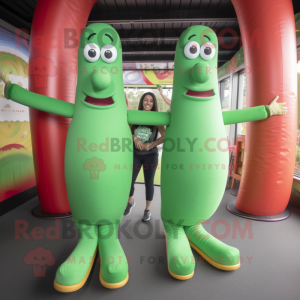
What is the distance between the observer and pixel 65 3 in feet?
6.23

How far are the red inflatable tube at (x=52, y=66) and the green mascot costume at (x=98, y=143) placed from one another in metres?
0.57

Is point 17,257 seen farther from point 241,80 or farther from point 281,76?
point 241,80

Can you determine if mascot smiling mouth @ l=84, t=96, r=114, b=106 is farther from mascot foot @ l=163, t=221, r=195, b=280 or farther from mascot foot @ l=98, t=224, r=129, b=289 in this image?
mascot foot @ l=163, t=221, r=195, b=280

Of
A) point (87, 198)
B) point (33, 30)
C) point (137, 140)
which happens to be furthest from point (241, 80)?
point (87, 198)

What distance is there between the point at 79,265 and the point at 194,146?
97 cm

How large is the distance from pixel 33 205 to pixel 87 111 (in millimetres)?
1671

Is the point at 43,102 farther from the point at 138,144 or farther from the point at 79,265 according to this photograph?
the point at 79,265

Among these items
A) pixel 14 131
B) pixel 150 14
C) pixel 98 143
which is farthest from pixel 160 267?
pixel 150 14

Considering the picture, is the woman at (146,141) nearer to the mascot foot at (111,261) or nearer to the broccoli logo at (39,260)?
the mascot foot at (111,261)

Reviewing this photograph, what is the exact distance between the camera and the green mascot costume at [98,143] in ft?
4.30

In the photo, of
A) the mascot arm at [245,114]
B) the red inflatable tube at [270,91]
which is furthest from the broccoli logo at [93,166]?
the red inflatable tube at [270,91]

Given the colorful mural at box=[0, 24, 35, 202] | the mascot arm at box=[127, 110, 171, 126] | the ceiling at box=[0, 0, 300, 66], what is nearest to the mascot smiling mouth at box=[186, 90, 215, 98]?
the mascot arm at box=[127, 110, 171, 126]

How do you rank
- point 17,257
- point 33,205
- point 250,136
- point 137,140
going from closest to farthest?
point 17,257 → point 137,140 → point 250,136 → point 33,205

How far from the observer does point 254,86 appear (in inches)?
83.0
